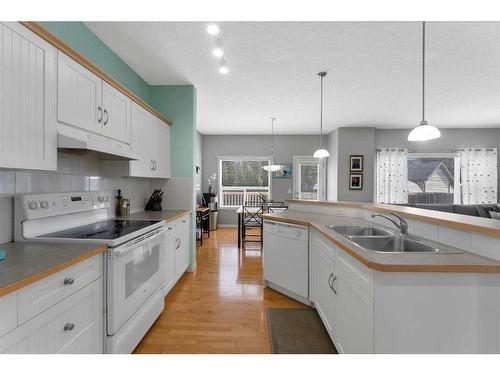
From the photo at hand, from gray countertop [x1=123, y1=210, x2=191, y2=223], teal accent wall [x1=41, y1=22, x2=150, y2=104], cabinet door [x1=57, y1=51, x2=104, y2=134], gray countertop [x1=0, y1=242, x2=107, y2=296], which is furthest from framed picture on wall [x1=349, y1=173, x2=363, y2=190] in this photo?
gray countertop [x1=0, y1=242, x2=107, y2=296]

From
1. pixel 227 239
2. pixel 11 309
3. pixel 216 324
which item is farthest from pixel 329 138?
pixel 11 309

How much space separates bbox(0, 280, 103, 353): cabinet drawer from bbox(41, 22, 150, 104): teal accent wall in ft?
6.15

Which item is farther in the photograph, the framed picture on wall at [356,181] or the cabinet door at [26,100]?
the framed picture on wall at [356,181]

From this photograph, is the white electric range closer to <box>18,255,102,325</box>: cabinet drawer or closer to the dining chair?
<box>18,255,102,325</box>: cabinet drawer

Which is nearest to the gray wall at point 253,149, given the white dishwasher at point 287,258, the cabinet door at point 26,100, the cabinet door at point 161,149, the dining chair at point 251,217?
the dining chair at point 251,217

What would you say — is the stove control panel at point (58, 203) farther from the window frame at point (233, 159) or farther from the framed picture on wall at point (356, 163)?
the framed picture on wall at point (356, 163)

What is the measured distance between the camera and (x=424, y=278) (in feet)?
3.61

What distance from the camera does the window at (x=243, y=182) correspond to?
263 inches

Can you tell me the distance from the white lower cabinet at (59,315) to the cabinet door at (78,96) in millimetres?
959

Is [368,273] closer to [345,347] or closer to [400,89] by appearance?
[345,347]

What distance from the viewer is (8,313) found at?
873 mm

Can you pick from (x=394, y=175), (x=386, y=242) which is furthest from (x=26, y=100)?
(x=394, y=175)

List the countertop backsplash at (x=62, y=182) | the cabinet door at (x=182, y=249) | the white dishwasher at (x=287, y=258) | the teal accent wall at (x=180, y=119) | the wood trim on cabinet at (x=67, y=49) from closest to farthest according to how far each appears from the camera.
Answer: the wood trim on cabinet at (x=67, y=49) < the countertop backsplash at (x=62, y=182) < the white dishwasher at (x=287, y=258) < the cabinet door at (x=182, y=249) < the teal accent wall at (x=180, y=119)

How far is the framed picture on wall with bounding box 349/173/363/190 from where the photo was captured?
579cm
